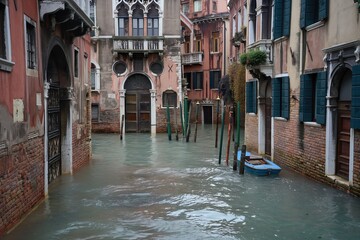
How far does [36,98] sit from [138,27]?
47.2 feet

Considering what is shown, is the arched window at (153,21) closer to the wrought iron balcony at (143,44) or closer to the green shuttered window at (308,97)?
the wrought iron balcony at (143,44)

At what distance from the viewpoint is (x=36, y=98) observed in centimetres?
691

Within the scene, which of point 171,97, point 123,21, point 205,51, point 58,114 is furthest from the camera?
point 205,51

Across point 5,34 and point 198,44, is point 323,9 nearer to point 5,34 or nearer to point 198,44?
point 5,34

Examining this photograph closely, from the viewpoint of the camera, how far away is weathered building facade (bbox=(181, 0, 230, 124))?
27422 mm

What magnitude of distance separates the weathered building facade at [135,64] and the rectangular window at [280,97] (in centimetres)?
997

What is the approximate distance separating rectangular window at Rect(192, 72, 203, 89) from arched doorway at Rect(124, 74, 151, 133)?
8384 mm

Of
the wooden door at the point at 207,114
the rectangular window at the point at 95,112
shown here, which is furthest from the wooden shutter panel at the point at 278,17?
the wooden door at the point at 207,114

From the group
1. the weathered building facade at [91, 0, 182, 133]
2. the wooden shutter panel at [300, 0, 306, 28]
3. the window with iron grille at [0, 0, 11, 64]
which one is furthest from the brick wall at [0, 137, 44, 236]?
the weathered building facade at [91, 0, 182, 133]

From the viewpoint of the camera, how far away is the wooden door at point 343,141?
7.80 m

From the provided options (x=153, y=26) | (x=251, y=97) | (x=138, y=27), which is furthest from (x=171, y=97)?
(x=251, y=97)

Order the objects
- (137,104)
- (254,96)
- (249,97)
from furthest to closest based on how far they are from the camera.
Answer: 1. (137,104)
2. (249,97)
3. (254,96)

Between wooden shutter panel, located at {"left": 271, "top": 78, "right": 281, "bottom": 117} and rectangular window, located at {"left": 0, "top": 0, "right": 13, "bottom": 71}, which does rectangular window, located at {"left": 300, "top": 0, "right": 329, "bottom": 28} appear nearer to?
wooden shutter panel, located at {"left": 271, "top": 78, "right": 281, "bottom": 117}

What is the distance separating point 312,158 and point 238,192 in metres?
1.90
